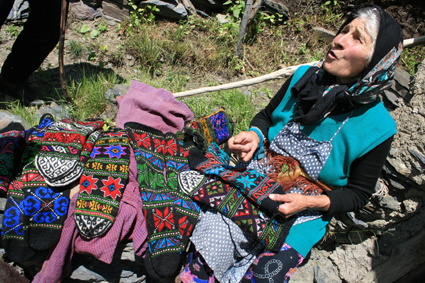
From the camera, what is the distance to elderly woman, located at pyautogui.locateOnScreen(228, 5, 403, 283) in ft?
5.16

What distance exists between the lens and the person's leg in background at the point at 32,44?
263 cm

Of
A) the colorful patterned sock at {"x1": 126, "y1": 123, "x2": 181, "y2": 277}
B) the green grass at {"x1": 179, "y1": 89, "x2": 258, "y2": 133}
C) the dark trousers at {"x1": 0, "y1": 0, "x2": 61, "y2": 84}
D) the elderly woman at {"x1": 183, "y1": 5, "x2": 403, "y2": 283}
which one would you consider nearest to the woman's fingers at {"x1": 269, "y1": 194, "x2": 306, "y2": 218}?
the elderly woman at {"x1": 183, "y1": 5, "x2": 403, "y2": 283}

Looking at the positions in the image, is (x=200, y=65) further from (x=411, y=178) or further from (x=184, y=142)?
(x=411, y=178)

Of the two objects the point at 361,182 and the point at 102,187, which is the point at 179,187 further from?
the point at 361,182

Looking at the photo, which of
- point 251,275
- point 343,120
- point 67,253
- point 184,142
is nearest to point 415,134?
point 343,120

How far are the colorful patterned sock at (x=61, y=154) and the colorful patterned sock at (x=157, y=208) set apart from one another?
36 cm

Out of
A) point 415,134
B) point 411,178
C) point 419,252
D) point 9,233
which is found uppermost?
point 415,134

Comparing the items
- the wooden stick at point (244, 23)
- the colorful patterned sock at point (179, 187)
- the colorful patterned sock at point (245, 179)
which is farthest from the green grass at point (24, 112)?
the wooden stick at point (244, 23)

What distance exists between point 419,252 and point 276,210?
1476 millimetres

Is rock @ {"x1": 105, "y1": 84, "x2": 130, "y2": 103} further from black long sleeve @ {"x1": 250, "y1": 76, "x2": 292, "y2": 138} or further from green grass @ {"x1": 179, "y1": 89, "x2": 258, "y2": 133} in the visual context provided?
black long sleeve @ {"x1": 250, "y1": 76, "x2": 292, "y2": 138}

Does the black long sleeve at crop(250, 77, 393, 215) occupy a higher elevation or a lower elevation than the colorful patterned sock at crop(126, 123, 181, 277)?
higher

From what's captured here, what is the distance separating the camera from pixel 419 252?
7.18 feet

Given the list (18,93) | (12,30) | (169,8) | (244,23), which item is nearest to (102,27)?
(169,8)

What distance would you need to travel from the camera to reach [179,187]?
184 cm
